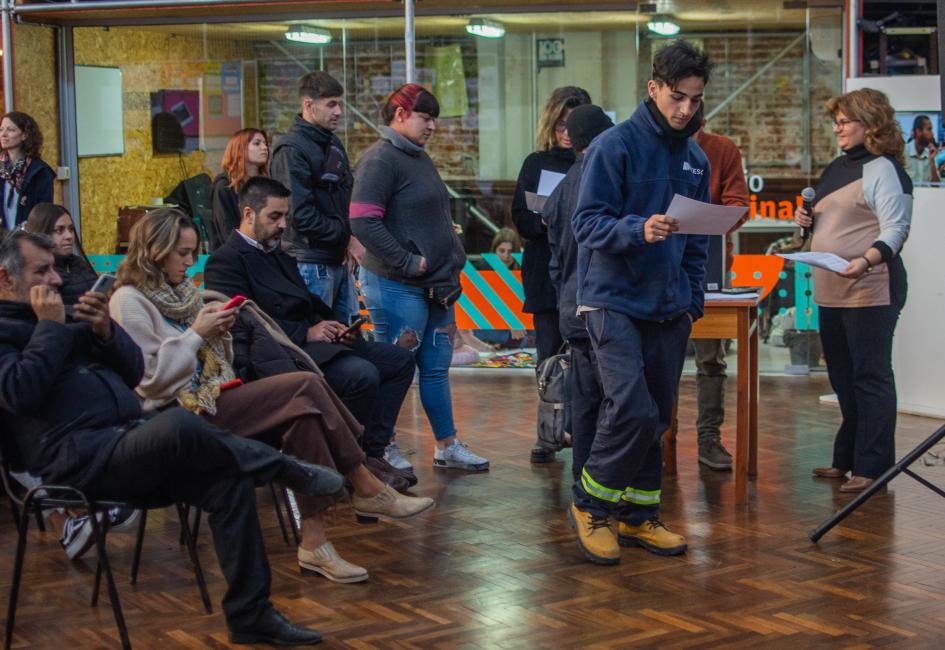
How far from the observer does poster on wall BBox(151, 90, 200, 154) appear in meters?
10.7

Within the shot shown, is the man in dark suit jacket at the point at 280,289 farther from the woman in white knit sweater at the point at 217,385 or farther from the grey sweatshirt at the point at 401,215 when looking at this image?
the woman in white knit sweater at the point at 217,385

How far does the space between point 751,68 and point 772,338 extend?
1.98 metres

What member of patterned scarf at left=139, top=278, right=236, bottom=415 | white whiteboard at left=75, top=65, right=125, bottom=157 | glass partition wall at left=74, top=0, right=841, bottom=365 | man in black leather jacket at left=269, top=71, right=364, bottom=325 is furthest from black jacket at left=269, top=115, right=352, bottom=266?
white whiteboard at left=75, top=65, right=125, bottom=157

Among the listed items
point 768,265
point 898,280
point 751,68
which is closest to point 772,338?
point 768,265

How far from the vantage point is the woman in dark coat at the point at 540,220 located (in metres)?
6.53

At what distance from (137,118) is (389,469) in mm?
5530

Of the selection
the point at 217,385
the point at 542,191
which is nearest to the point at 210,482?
the point at 217,385

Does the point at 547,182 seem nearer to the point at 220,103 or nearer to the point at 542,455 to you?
the point at 542,455

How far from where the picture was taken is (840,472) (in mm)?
6406

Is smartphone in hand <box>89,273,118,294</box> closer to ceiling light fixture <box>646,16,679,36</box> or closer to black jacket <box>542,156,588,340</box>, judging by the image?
black jacket <box>542,156,588,340</box>

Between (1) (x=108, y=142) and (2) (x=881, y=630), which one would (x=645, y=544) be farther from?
(1) (x=108, y=142)

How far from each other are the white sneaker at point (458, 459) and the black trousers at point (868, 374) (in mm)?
1729

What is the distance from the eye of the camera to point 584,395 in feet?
17.4

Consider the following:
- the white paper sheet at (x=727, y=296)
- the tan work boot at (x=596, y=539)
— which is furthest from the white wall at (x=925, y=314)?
the tan work boot at (x=596, y=539)
